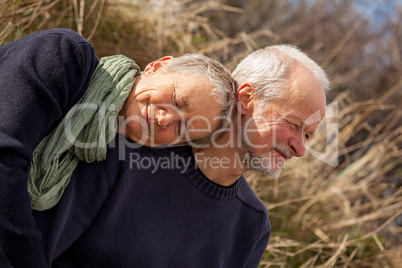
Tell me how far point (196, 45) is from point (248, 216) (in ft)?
7.40

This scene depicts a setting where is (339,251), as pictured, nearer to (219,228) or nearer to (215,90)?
(219,228)

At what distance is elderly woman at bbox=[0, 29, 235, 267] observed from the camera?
1.55m

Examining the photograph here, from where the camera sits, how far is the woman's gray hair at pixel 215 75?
1.90 m

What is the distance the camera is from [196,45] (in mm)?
4230

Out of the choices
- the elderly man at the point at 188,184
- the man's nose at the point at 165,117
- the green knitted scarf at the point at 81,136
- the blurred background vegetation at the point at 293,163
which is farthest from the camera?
the blurred background vegetation at the point at 293,163

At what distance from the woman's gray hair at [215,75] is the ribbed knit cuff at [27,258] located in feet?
2.61

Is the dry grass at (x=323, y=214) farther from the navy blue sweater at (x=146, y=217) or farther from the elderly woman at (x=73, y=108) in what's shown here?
the elderly woman at (x=73, y=108)

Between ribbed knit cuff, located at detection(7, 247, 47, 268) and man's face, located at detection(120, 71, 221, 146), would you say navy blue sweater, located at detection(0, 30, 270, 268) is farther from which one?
man's face, located at detection(120, 71, 221, 146)

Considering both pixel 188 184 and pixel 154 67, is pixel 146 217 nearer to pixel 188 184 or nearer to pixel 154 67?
pixel 188 184

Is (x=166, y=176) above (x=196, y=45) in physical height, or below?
above

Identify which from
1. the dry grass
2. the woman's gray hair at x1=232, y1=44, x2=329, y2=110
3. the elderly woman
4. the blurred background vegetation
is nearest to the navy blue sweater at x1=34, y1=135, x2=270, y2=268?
the elderly woman

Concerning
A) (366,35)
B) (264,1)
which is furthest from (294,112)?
(366,35)

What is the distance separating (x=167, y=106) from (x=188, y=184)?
16.6 inches

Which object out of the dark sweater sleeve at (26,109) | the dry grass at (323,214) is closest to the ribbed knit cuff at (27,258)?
the dark sweater sleeve at (26,109)
